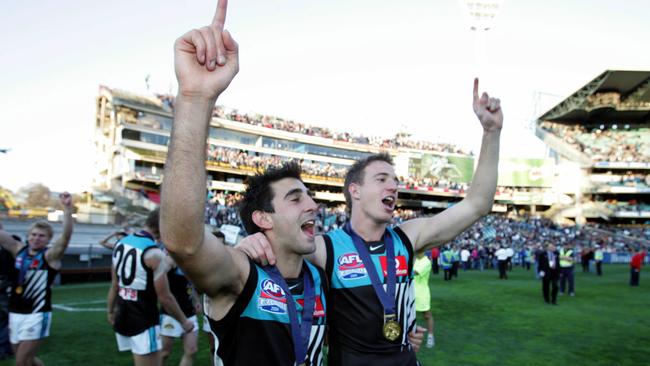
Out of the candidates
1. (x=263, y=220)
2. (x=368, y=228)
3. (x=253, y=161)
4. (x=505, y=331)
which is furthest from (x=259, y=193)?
(x=253, y=161)

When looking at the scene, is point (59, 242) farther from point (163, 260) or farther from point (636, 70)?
point (636, 70)

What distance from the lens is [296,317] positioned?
245 centimetres

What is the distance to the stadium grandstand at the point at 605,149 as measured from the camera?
5625 centimetres

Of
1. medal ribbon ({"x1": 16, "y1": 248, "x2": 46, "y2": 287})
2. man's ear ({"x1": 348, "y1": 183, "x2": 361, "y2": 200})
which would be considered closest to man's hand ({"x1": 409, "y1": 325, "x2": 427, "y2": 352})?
man's ear ({"x1": 348, "y1": 183, "x2": 361, "y2": 200})

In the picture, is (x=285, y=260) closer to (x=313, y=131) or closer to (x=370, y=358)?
(x=370, y=358)

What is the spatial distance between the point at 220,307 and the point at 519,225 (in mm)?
51841

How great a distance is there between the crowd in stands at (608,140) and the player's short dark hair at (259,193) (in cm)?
6536

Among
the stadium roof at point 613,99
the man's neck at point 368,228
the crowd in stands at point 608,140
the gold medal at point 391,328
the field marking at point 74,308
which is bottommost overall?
the field marking at point 74,308

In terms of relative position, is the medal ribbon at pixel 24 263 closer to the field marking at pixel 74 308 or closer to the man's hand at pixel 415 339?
the man's hand at pixel 415 339

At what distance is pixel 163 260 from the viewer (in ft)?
17.6

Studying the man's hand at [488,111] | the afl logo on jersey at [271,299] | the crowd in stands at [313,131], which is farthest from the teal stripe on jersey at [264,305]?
the crowd in stands at [313,131]

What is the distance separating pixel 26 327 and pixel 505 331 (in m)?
8.81

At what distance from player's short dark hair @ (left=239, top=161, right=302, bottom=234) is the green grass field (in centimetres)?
87

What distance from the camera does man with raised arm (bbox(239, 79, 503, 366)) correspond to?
10.3 feet
